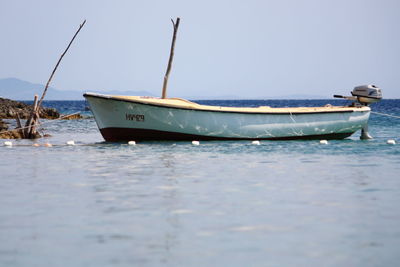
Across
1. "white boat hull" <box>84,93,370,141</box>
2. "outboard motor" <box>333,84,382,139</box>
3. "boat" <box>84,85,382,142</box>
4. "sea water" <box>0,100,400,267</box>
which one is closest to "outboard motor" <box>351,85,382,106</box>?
"outboard motor" <box>333,84,382,139</box>

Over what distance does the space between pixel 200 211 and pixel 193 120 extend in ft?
43.5

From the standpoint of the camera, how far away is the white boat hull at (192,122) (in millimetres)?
22672

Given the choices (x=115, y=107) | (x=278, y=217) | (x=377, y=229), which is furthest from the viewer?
(x=115, y=107)

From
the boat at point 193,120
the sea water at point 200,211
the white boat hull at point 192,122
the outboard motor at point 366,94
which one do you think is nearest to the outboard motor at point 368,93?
the outboard motor at point 366,94

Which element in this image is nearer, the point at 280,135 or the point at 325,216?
the point at 325,216

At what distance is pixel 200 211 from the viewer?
9820 mm

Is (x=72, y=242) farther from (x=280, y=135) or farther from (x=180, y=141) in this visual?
(x=280, y=135)

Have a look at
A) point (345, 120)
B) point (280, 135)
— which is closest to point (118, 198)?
point (280, 135)

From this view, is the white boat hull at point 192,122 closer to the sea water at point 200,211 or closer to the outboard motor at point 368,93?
the outboard motor at point 368,93

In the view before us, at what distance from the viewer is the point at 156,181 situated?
535 inches

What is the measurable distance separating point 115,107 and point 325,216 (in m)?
14.4

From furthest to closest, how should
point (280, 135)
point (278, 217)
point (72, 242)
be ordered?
point (280, 135) < point (278, 217) < point (72, 242)

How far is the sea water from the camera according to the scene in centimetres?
720

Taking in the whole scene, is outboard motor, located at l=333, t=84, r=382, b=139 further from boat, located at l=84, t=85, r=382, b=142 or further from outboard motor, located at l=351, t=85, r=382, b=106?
boat, located at l=84, t=85, r=382, b=142
